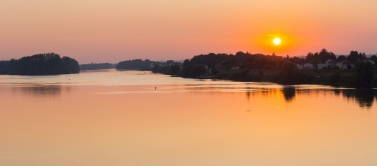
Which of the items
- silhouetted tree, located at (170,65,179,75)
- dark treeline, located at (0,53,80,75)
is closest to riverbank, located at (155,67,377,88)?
silhouetted tree, located at (170,65,179,75)

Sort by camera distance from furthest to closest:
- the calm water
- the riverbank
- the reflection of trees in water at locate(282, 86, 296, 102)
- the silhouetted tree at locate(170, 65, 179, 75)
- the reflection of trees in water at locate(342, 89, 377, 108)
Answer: the silhouetted tree at locate(170, 65, 179, 75) < the riverbank < the reflection of trees in water at locate(282, 86, 296, 102) < the reflection of trees in water at locate(342, 89, 377, 108) < the calm water

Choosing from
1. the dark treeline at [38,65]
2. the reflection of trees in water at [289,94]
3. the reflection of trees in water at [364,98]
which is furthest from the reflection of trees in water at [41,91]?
the dark treeline at [38,65]

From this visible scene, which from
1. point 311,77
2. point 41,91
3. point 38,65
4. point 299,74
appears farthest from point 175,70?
point 41,91

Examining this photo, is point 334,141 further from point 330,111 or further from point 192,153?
point 330,111

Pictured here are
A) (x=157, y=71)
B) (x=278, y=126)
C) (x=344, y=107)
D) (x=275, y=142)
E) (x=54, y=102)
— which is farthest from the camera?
(x=157, y=71)

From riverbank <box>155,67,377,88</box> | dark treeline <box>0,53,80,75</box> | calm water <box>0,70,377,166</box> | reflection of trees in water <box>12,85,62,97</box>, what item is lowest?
calm water <box>0,70,377,166</box>

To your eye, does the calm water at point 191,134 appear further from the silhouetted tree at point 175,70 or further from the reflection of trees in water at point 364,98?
the silhouetted tree at point 175,70

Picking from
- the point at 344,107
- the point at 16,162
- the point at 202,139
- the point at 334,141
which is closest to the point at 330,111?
the point at 344,107

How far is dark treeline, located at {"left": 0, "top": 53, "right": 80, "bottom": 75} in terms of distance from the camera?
109250mm

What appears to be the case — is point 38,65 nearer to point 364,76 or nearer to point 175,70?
point 175,70

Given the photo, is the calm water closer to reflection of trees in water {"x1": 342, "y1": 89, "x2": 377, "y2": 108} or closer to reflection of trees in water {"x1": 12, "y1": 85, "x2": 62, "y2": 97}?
reflection of trees in water {"x1": 342, "y1": 89, "x2": 377, "y2": 108}

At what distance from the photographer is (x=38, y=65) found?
111 meters

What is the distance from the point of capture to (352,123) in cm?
1789

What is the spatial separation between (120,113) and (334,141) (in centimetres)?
1022
